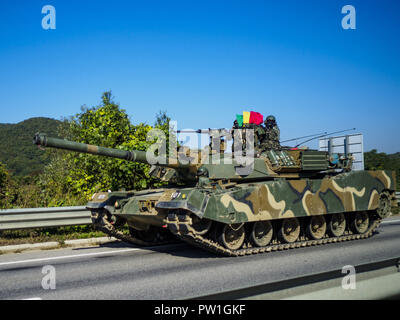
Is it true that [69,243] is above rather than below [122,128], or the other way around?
below

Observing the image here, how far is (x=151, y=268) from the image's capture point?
25.2 ft

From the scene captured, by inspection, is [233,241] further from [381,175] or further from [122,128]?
[122,128]

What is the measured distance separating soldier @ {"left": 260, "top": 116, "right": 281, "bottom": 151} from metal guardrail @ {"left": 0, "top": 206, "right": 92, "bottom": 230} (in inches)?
209

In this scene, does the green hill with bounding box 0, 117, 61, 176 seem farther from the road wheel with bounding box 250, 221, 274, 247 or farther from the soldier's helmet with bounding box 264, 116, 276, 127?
the road wheel with bounding box 250, 221, 274, 247

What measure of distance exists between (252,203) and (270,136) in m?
3.00

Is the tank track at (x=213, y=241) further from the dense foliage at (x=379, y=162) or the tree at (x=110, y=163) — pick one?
the dense foliage at (x=379, y=162)

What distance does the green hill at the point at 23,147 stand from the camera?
146ft

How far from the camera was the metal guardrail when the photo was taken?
33.5 ft

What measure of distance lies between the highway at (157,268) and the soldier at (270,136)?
307 centimetres

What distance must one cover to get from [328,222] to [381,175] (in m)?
2.66

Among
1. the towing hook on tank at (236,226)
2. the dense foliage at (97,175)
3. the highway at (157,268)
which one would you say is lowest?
the highway at (157,268)

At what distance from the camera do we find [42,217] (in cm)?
1052

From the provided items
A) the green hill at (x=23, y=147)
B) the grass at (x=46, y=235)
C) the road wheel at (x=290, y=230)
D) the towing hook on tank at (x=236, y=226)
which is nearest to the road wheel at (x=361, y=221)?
the road wheel at (x=290, y=230)
